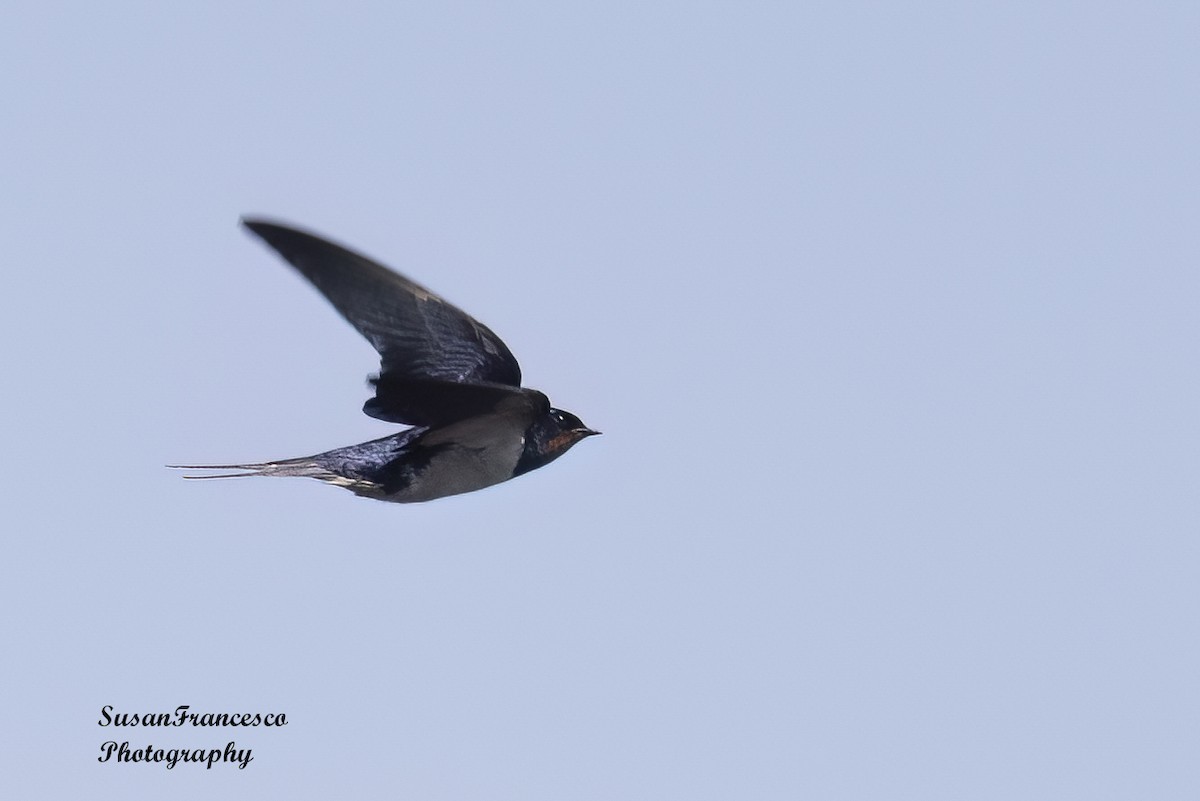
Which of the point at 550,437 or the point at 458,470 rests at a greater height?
the point at 550,437

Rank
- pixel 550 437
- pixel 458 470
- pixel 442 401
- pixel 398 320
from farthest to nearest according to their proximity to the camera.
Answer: pixel 550 437
pixel 458 470
pixel 442 401
pixel 398 320

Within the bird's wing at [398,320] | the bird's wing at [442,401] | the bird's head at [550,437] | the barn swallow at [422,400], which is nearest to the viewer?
the bird's wing at [398,320]

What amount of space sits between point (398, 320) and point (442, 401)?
1.65 ft

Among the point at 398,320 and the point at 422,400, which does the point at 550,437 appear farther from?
the point at 398,320

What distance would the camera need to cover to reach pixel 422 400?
8641 millimetres

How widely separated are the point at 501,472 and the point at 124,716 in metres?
3.24

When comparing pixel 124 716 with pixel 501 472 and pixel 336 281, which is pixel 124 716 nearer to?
pixel 501 472

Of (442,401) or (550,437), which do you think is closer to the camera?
(442,401)

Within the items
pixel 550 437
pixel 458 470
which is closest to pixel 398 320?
pixel 458 470

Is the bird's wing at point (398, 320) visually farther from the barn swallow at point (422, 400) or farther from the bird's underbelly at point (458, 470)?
the bird's underbelly at point (458, 470)

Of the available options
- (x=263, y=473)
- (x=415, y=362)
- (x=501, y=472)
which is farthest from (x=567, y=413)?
(x=263, y=473)

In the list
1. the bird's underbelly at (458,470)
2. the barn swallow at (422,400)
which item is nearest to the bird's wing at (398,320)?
the barn swallow at (422,400)

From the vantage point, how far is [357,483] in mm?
8992

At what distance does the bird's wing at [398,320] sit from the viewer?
7840 millimetres
